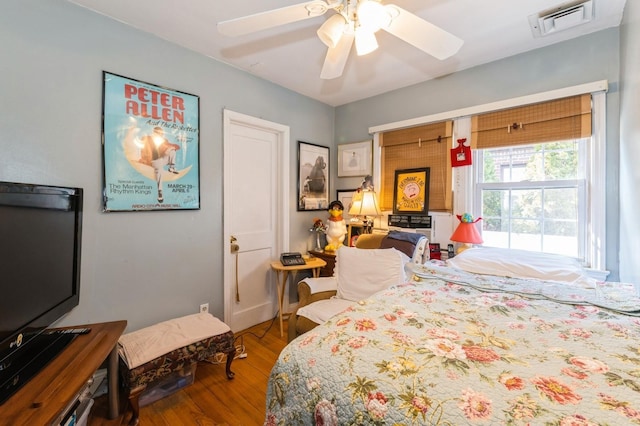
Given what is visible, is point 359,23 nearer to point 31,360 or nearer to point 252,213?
point 252,213

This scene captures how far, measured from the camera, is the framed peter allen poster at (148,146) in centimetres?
189

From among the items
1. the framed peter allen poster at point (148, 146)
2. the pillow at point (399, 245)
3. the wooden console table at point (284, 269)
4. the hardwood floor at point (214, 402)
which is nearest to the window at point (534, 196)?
the pillow at point (399, 245)

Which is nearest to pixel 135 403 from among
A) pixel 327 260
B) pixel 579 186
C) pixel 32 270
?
pixel 32 270

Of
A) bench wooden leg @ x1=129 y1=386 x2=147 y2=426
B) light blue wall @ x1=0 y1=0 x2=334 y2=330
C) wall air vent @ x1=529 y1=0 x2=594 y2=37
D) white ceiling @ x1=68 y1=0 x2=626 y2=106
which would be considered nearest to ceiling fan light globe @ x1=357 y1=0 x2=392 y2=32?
white ceiling @ x1=68 y1=0 x2=626 y2=106

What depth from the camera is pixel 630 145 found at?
5.42ft

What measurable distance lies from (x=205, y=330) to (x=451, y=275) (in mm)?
1679

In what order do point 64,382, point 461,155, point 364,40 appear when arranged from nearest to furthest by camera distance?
point 64,382 → point 364,40 → point 461,155

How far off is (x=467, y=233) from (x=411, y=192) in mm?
764

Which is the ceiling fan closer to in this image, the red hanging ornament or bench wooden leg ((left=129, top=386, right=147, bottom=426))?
the red hanging ornament

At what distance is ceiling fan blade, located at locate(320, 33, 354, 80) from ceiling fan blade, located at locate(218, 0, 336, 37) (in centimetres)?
24

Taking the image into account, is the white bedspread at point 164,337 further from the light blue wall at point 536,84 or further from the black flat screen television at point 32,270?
the light blue wall at point 536,84

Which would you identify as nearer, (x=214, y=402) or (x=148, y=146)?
(x=214, y=402)

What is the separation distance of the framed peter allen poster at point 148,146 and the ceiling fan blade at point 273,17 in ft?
3.50

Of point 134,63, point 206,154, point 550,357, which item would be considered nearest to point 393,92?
point 206,154
